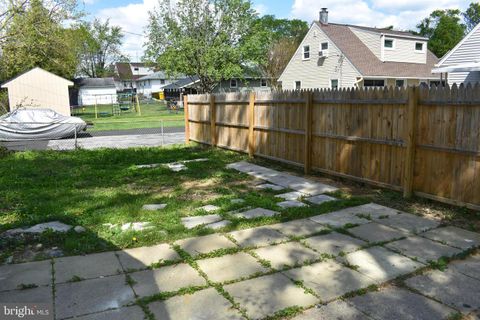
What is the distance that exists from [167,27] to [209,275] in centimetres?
2165

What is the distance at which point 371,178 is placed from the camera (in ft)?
21.0

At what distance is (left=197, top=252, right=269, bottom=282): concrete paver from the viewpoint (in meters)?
3.28

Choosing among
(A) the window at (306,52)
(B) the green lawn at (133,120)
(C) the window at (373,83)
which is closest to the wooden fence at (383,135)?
(B) the green lawn at (133,120)

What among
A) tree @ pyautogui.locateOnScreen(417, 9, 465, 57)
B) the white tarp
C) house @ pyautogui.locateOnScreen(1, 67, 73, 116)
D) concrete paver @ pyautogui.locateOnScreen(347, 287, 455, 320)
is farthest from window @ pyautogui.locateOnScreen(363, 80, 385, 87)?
tree @ pyautogui.locateOnScreen(417, 9, 465, 57)

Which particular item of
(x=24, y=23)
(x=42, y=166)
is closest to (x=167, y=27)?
(x=24, y=23)

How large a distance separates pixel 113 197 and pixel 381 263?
13.6 feet

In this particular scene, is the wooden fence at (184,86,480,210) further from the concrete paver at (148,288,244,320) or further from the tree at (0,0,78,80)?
the tree at (0,0,78,80)

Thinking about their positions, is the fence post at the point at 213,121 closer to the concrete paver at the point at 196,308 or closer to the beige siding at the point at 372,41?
the concrete paver at the point at 196,308

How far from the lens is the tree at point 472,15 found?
6312 centimetres

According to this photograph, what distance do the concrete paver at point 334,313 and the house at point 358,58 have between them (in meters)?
22.6

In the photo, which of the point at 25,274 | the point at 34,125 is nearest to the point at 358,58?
the point at 34,125

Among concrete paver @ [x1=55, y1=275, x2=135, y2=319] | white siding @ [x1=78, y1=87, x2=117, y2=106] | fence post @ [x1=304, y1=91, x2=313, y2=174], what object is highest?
white siding @ [x1=78, y1=87, x2=117, y2=106]

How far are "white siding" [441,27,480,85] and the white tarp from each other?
1553 cm

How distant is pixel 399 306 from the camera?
2.79 meters
